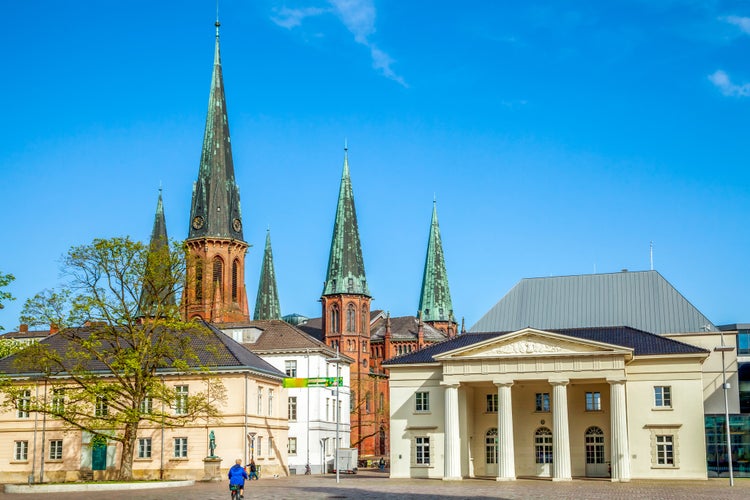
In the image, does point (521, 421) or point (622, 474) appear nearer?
point (622, 474)

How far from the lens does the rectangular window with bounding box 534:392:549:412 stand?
65375 millimetres

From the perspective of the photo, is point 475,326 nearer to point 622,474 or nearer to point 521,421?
point 521,421

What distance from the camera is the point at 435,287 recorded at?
149 m

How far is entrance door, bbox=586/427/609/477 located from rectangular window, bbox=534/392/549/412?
3111 millimetres

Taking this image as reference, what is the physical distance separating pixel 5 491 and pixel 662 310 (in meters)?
47.0

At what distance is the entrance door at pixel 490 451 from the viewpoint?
65.4 m

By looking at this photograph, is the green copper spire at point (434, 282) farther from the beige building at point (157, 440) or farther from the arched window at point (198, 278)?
the beige building at point (157, 440)

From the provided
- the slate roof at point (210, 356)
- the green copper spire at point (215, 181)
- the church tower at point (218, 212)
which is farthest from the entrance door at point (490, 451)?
the green copper spire at point (215, 181)

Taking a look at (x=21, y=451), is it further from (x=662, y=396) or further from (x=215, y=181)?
(x=215, y=181)

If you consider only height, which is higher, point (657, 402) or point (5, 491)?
point (657, 402)

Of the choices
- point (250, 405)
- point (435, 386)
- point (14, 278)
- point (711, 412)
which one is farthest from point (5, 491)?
point (711, 412)

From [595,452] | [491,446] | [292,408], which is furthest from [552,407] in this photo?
[292,408]

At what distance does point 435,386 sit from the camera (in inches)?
2603

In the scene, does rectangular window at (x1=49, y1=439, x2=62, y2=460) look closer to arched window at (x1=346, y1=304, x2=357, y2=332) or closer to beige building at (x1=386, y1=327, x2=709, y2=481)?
beige building at (x1=386, y1=327, x2=709, y2=481)
